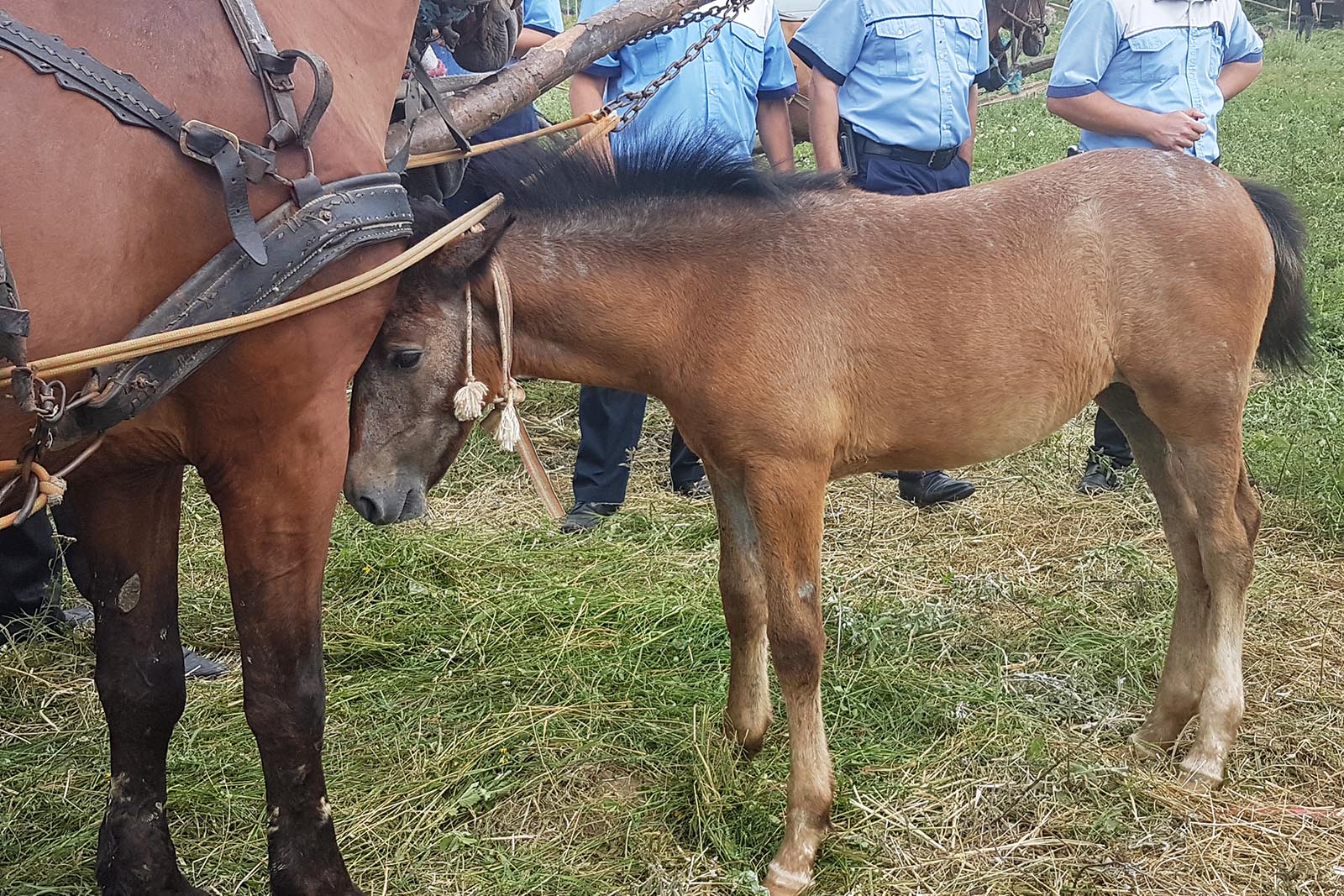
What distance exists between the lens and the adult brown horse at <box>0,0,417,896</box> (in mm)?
1723

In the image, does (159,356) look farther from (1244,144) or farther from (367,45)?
(1244,144)

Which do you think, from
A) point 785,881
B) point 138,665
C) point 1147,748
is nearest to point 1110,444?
point 1147,748

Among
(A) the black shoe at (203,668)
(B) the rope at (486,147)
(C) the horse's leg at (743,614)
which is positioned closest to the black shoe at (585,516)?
(A) the black shoe at (203,668)

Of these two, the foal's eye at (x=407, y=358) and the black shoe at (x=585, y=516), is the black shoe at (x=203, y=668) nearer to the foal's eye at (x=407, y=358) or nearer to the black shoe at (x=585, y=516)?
the black shoe at (x=585, y=516)

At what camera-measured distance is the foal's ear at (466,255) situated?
2.54 m

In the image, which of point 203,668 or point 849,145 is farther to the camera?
point 849,145

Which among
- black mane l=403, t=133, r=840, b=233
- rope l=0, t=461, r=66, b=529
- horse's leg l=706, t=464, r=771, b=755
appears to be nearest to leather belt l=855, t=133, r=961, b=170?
black mane l=403, t=133, r=840, b=233

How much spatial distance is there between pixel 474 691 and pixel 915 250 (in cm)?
189

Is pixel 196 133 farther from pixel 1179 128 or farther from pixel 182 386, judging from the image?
pixel 1179 128

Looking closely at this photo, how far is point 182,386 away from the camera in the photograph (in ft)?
6.82

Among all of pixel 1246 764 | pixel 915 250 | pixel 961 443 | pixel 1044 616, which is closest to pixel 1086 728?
pixel 1246 764

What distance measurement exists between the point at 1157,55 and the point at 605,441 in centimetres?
269

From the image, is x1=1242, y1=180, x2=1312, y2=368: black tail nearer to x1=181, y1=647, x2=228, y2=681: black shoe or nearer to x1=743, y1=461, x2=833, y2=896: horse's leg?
x1=743, y1=461, x2=833, y2=896: horse's leg

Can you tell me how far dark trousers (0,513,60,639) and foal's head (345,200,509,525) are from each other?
1.86m
